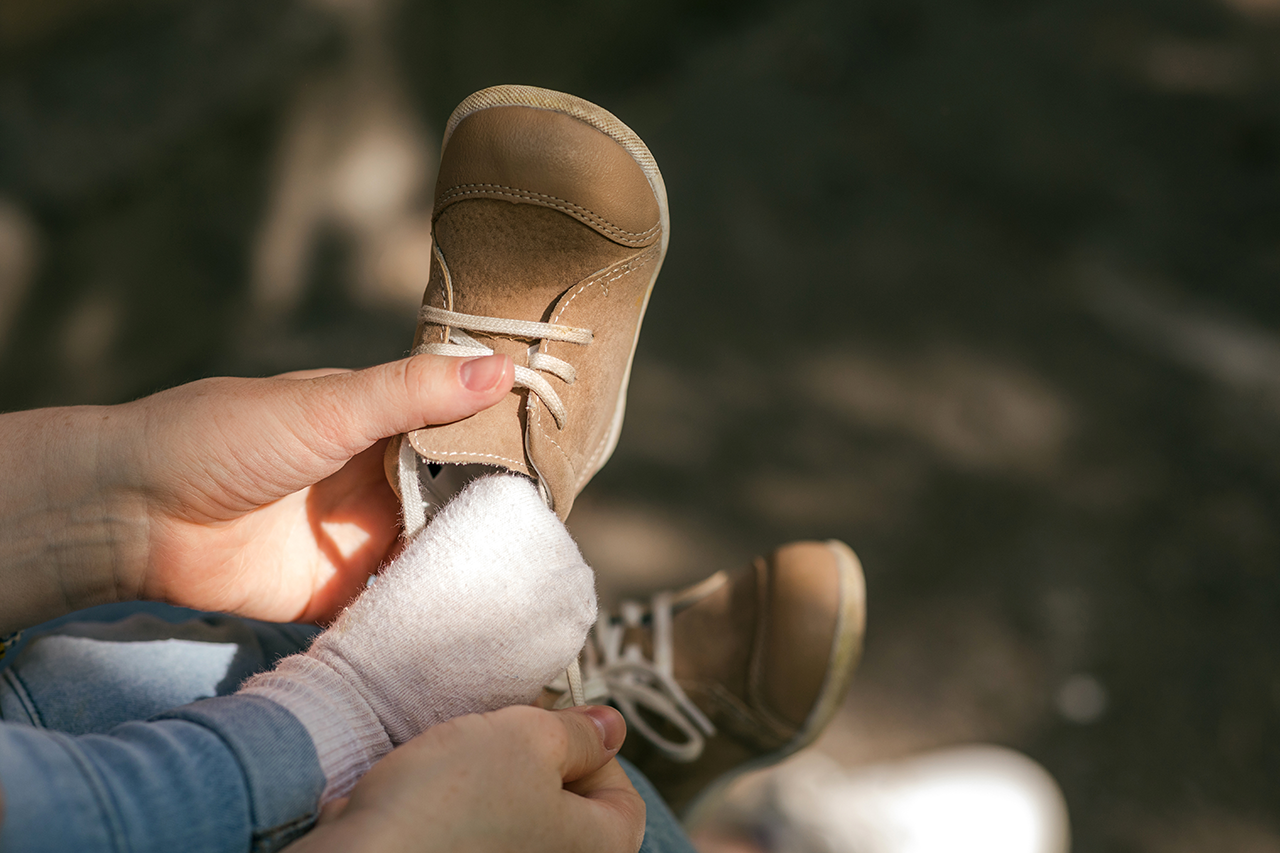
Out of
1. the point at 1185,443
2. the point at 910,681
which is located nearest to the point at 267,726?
the point at 910,681

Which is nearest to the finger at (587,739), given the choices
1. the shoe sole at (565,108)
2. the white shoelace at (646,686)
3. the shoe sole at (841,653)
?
the white shoelace at (646,686)

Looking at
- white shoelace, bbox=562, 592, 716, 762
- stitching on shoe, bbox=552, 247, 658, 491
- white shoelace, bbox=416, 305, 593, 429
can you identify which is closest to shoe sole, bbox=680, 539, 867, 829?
white shoelace, bbox=562, 592, 716, 762

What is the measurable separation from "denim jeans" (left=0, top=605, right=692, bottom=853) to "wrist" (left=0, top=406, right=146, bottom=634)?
69mm

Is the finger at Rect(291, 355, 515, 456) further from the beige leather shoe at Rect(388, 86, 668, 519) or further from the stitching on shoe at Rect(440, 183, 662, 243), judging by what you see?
the stitching on shoe at Rect(440, 183, 662, 243)

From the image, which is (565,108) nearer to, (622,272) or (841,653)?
(622,272)

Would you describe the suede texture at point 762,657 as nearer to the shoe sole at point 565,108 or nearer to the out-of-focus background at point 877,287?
the out-of-focus background at point 877,287

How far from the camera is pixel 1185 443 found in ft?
5.51

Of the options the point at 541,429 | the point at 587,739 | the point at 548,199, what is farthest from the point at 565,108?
the point at 587,739

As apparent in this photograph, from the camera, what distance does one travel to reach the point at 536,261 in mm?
944

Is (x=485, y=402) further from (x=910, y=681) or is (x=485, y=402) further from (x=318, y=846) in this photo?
(x=910, y=681)

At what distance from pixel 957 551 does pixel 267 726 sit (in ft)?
4.43

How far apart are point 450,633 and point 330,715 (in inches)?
5.3

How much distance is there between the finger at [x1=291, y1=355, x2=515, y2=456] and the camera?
815mm

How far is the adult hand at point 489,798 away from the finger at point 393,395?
0.32 meters
